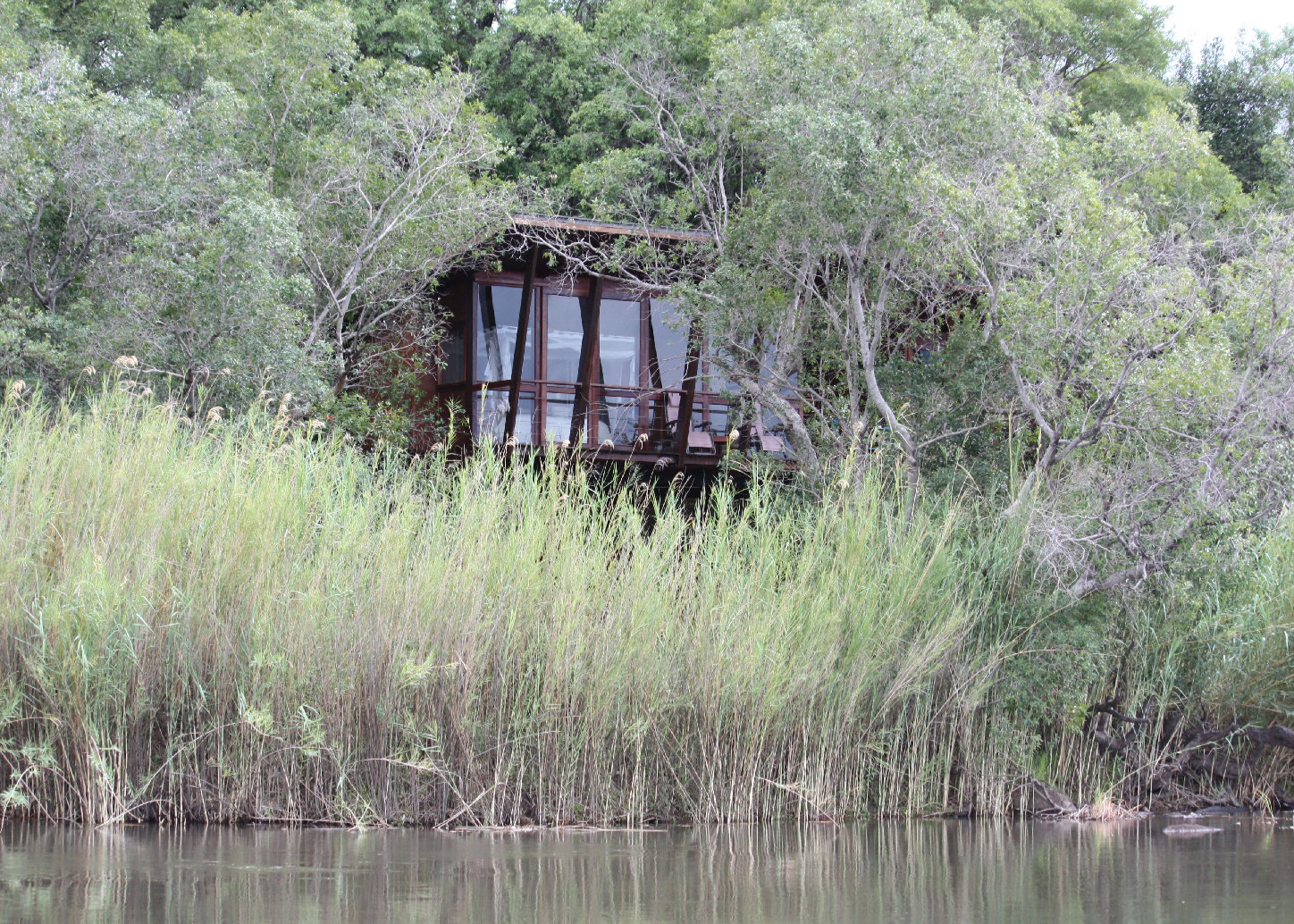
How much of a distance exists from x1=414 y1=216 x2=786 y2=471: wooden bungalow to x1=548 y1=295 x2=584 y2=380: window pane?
0.04 ft

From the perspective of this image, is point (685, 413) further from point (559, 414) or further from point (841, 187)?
point (841, 187)

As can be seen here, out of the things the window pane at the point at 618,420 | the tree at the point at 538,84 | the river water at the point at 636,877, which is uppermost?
the tree at the point at 538,84

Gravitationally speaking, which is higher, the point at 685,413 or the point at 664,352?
the point at 664,352

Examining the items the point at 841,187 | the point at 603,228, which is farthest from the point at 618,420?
the point at 841,187

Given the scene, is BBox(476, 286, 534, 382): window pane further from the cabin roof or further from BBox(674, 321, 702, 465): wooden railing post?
BBox(674, 321, 702, 465): wooden railing post

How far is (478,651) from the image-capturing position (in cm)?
670

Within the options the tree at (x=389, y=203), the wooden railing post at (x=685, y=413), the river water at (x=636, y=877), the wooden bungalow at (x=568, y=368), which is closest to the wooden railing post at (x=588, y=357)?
the wooden bungalow at (x=568, y=368)

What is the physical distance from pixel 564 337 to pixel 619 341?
0.71m

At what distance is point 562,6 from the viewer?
2134cm

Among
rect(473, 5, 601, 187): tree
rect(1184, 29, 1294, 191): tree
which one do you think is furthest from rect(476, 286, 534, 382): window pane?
rect(1184, 29, 1294, 191): tree

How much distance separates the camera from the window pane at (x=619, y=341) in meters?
16.6

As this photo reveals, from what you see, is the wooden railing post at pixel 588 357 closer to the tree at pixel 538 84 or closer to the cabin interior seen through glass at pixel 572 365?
the cabin interior seen through glass at pixel 572 365

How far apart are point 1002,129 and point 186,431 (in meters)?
6.88

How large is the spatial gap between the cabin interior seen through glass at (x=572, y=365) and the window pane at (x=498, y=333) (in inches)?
0.4
